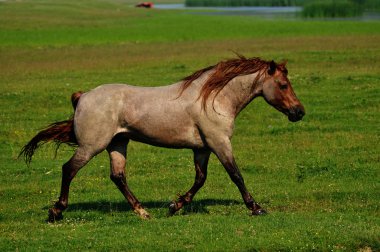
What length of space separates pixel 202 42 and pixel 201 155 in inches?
1459

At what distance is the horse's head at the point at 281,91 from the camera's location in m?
12.3

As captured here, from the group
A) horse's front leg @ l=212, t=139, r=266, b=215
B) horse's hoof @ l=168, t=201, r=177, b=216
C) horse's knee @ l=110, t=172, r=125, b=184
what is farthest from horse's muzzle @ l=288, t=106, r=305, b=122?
horse's knee @ l=110, t=172, r=125, b=184

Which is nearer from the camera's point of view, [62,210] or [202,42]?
[62,210]

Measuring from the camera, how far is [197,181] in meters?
12.4

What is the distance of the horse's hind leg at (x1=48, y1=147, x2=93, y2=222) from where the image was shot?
12.1 metres

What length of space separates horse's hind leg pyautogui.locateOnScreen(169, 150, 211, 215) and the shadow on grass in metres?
0.37

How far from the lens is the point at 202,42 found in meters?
49.2

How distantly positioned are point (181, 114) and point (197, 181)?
1.02 meters

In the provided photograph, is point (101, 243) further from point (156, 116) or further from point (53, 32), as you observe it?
point (53, 32)

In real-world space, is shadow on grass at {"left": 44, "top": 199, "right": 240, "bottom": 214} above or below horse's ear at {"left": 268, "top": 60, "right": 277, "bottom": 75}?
below

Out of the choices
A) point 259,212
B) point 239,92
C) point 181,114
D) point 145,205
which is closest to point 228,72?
point 239,92

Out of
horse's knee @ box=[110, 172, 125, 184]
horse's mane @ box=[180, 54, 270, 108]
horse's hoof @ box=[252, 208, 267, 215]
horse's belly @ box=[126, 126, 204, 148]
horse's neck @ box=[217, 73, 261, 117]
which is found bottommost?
horse's hoof @ box=[252, 208, 267, 215]

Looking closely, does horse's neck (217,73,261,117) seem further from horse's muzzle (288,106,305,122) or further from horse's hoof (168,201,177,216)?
horse's hoof (168,201,177,216)

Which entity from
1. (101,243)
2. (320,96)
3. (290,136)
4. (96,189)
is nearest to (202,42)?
(320,96)
